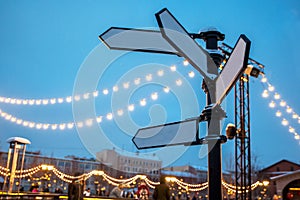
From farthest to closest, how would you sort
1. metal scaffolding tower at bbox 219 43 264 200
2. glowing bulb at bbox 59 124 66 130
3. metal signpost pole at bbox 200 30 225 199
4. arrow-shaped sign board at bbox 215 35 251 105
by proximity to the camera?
1. metal scaffolding tower at bbox 219 43 264 200
2. glowing bulb at bbox 59 124 66 130
3. metal signpost pole at bbox 200 30 225 199
4. arrow-shaped sign board at bbox 215 35 251 105

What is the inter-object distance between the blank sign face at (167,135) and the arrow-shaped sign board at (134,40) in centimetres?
66

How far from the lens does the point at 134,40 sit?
2.69 metres

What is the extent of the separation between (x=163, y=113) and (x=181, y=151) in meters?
0.45

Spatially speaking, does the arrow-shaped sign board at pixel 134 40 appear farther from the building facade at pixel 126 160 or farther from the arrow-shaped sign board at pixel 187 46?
the building facade at pixel 126 160

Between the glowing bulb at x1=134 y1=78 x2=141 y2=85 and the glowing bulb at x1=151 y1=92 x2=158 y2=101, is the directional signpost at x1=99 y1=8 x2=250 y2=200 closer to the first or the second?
the glowing bulb at x1=134 y1=78 x2=141 y2=85

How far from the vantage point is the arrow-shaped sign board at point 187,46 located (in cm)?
223

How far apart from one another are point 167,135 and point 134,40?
2.97 ft

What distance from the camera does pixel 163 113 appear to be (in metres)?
2.91

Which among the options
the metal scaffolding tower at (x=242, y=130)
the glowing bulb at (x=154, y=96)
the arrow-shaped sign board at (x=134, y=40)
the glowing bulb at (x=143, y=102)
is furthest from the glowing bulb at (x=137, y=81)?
the metal scaffolding tower at (x=242, y=130)

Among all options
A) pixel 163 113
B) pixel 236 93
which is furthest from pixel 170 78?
pixel 236 93

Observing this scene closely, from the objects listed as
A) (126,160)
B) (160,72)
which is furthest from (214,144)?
(126,160)

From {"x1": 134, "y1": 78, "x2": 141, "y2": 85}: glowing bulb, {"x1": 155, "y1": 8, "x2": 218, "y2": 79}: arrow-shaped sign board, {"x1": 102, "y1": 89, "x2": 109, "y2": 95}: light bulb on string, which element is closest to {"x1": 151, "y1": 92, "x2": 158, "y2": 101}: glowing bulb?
{"x1": 102, "y1": 89, "x2": 109, "y2": 95}: light bulb on string

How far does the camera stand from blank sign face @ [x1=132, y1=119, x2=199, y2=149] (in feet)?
7.73

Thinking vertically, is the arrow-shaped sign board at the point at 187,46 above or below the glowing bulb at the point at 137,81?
below
